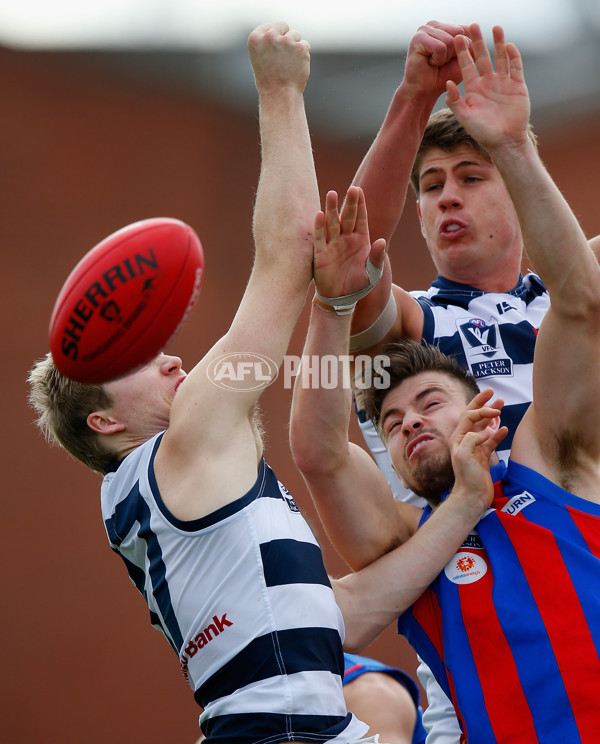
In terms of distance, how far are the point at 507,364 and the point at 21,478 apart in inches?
199

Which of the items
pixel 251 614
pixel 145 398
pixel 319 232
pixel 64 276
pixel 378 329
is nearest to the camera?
pixel 251 614

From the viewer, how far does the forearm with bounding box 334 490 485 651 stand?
2414 millimetres

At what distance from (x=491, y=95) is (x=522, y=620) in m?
1.41

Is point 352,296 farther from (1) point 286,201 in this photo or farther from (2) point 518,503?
(2) point 518,503

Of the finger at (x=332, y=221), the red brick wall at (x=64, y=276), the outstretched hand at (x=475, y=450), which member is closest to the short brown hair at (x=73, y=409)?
the finger at (x=332, y=221)

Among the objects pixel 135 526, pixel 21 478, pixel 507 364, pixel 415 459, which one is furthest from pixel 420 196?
pixel 21 478

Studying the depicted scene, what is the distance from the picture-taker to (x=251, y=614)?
2.01 m

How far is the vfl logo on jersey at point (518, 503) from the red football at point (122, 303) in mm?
1055

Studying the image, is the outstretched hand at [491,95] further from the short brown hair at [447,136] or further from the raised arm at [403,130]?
the short brown hair at [447,136]

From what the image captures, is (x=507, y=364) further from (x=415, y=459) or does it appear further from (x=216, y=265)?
(x=216, y=265)

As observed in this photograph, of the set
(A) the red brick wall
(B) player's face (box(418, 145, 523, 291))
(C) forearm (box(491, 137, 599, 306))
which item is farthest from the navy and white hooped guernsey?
(A) the red brick wall

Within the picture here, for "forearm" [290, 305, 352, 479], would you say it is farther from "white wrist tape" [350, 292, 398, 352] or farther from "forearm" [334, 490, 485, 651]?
"white wrist tape" [350, 292, 398, 352]

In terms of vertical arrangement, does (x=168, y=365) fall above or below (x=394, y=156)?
below

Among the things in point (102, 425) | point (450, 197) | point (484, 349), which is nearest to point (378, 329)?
point (484, 349)
